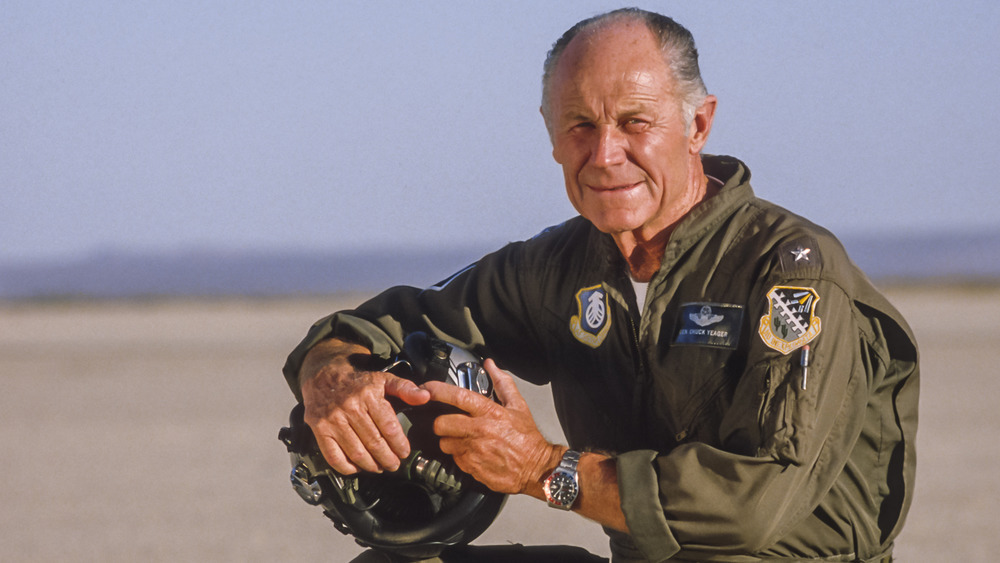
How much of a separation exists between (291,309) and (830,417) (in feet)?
81.6

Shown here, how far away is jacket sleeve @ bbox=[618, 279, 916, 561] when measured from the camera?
9.87ft

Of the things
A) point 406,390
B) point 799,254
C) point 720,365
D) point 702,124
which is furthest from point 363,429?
point 702,124

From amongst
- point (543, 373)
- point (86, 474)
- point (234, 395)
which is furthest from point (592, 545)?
point (234, 395)

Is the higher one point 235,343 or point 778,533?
point 778,533

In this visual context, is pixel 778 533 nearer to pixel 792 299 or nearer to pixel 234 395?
pixel 792 299

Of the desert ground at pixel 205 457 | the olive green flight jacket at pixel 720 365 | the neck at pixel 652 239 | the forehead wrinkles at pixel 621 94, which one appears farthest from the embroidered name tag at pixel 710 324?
the desert ground at pixel 205 457

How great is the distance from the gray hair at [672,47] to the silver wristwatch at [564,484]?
108cm

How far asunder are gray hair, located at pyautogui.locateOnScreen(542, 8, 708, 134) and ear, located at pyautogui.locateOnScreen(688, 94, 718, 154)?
3 centimetres

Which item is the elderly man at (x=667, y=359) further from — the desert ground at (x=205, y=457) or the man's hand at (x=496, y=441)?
the desert ground at (x=205, y=457)

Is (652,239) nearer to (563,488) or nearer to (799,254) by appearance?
(799,254)

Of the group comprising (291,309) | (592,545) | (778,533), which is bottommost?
(291,309)

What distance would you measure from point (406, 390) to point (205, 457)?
8035mm

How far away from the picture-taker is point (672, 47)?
11.6ft

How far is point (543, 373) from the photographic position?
416 cm
